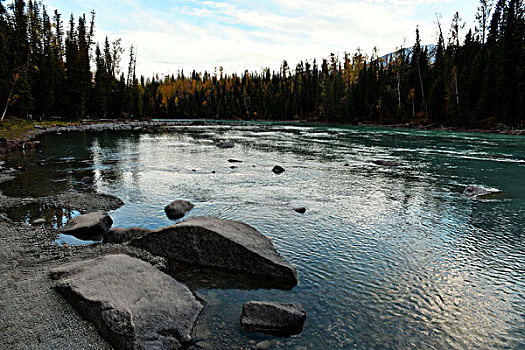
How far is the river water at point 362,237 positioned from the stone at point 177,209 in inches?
11.8

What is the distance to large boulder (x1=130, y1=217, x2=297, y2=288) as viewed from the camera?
639 cm

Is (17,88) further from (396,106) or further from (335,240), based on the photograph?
(396,106)

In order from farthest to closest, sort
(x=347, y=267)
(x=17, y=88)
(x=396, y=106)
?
(x=396, y=106)
(x=17, y=88)
(x=347, y=267)

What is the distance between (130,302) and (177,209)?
568 cm

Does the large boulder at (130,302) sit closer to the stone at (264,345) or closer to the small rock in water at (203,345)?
the small rock in water at (203,345)

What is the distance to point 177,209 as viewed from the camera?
33.7 ft

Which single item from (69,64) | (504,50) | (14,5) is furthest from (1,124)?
(504,50)

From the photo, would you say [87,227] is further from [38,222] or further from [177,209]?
[177,209]

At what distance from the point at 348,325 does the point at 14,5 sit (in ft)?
205

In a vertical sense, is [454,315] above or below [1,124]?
below

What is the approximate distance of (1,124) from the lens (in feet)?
119

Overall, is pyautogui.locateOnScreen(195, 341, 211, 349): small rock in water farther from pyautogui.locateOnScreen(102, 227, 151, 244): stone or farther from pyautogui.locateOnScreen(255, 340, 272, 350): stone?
pyautogui.locateOnScreen(102, 227, 151, 244): stone

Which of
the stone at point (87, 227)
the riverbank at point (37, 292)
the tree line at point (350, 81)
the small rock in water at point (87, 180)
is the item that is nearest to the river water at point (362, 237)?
the small rock in water at point (87, 180)

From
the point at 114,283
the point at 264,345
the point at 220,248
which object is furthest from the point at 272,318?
the point at 114,283
